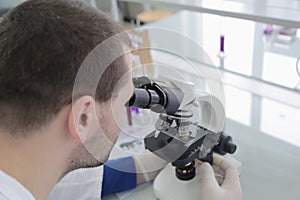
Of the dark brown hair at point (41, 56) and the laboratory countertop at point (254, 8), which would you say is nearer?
→ the dark brown hair at point (41, 56)

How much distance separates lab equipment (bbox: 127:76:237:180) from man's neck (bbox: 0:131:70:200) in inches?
7.4

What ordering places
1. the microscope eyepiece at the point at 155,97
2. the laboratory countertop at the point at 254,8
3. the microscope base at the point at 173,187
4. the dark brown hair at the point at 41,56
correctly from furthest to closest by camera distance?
the laboratory countertop at the point at 254,8, the microscope base at the point at 173,187, the microscope eyepiece at the point at 155,97, the dark brown hair at the point at 41,56

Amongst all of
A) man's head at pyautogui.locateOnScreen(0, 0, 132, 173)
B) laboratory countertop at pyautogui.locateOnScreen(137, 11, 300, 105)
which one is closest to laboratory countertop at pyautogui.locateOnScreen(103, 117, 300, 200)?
laboratory countertop at pyautogui.locateOnScreen(137, 11, 300, 105)

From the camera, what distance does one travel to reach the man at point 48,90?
575mm

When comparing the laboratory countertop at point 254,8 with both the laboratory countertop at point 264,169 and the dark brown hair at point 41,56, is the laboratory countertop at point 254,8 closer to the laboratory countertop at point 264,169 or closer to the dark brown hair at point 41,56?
the laboratory countertop at point 264,169

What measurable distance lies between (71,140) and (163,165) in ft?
1.15

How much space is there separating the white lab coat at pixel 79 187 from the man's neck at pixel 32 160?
0.20 m

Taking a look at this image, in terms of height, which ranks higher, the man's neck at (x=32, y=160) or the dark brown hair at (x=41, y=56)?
the dark brown hair at (x=41, y=56)

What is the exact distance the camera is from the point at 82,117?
622 millimetres

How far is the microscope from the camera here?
Answer: 74 centimetres

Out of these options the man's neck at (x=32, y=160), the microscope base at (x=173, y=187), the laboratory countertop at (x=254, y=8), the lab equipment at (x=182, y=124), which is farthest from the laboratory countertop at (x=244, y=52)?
the man's neck at (x=32, y=160)

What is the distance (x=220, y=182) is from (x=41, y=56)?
0.55m

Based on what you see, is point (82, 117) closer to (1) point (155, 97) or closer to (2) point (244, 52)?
(1) point (155, 97)

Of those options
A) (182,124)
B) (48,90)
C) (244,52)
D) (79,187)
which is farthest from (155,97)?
(244,52)
